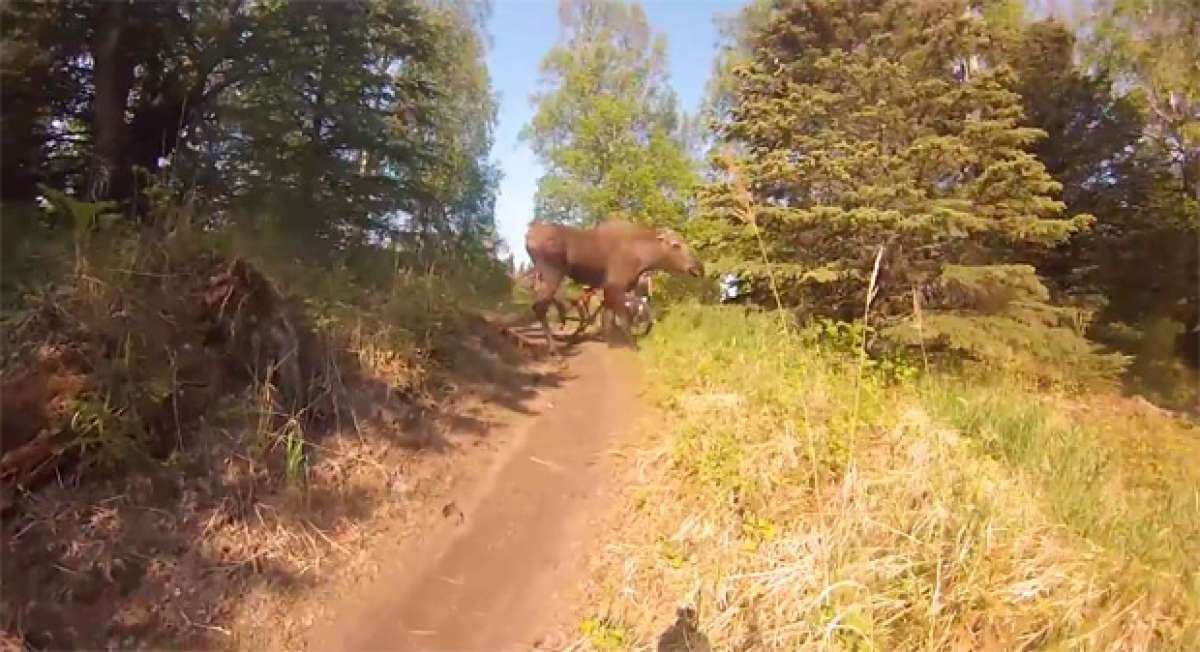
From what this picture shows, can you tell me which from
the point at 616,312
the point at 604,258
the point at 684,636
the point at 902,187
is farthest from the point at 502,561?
the point at 902,187

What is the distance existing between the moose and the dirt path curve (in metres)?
3.76

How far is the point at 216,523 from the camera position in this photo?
170 inches

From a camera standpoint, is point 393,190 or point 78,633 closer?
point 78,633

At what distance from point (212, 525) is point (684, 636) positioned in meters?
2.74

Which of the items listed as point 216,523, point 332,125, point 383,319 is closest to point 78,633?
point 216,523

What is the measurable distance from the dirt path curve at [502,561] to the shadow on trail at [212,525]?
1.13 feet

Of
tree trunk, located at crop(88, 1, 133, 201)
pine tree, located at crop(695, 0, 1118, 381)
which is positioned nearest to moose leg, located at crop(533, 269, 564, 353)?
pine tree, located at crop(695, 0, 1118, 381)

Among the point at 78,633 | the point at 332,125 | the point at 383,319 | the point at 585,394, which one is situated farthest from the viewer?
the point at 332,125

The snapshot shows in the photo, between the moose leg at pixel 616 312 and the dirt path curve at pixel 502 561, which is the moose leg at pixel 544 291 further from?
the dirt path curve at pixel 502 561

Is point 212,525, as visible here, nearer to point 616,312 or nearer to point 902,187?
point 616,312

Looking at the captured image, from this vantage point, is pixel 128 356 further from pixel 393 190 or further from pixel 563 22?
pixel 563 22

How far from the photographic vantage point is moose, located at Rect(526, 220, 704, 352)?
10625mm

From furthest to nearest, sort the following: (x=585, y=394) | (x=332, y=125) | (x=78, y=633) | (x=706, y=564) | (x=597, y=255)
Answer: (x=597, y=255) < (x=332, y=125) < (x=585, y=394) < (x=706, y=564) < (x=78, y=633)

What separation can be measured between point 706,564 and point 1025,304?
8.36 m
